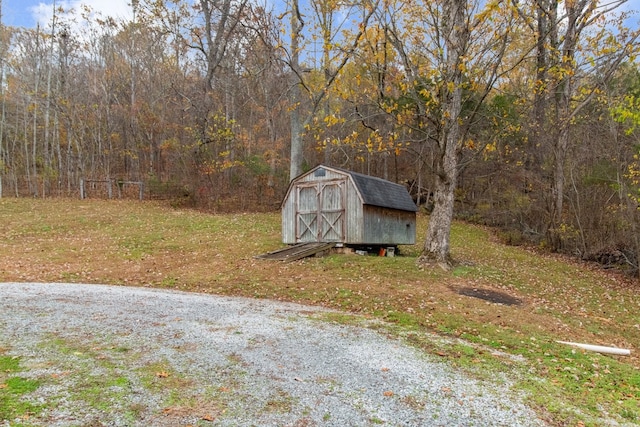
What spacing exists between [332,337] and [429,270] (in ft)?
20.0

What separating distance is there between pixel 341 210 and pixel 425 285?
197 inches

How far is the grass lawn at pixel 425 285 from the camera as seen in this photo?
5.18m

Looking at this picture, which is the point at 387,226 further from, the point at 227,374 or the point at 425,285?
the point at 227,374

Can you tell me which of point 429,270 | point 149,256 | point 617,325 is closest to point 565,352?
point 617,325

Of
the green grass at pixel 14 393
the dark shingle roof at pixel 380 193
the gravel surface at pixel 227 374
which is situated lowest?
the gravel surface at pixel 227 374

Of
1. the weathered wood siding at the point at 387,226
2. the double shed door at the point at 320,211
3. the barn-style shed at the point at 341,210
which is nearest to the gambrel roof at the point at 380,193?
the barn-style shed at the point at 341,210

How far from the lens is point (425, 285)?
10.1 meters

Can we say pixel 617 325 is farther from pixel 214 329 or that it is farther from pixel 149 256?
pixel 149 256

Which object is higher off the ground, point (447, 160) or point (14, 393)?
point (447, 160)

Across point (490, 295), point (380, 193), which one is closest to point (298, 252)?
point (380, 193)

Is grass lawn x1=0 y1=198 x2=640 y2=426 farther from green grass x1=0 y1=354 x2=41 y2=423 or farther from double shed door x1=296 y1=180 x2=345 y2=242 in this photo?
green grass x1=0 y1=354 x2=41 y2=423

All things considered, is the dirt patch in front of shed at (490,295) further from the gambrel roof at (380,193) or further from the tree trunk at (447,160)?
the gambrel roof at (380,193)

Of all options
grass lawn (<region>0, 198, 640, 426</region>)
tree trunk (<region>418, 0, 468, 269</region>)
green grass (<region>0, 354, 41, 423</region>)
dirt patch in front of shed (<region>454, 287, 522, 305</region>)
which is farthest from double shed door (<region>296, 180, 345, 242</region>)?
green grass (<region>0, 354, 41, 423</region>)

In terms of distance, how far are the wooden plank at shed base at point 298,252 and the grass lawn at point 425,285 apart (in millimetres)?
404
